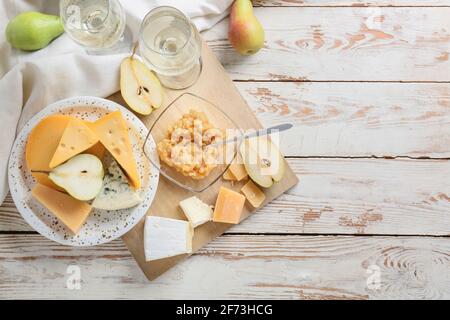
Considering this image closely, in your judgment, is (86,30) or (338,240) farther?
(338,240)

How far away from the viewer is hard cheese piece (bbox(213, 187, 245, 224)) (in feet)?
3.18

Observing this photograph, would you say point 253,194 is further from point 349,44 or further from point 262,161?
point 349,44

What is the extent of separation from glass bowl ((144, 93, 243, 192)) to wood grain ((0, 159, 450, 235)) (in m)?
0.13

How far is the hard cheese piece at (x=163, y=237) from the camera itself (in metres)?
0.96

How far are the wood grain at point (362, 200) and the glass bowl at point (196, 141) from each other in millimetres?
131

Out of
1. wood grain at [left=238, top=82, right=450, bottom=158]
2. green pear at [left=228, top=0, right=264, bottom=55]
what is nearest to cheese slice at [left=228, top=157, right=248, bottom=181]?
wood grain at [left=238, top=82, right=450, bottom=158]

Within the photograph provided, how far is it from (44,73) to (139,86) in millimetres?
167

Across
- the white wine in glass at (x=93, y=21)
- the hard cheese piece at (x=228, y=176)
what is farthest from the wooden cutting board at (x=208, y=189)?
the white wine in glass at (x=93, y=21)

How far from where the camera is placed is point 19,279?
39.8 inches

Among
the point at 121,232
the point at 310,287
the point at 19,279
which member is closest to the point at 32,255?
the point at 19,279

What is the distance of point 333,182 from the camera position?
103 centimetres

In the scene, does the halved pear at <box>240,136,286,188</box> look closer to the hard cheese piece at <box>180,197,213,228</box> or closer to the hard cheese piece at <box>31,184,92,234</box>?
the hard cheese piece at <box>180,197,213,228</box>

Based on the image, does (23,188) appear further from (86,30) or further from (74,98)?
(86,30)

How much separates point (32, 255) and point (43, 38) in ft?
1.33
